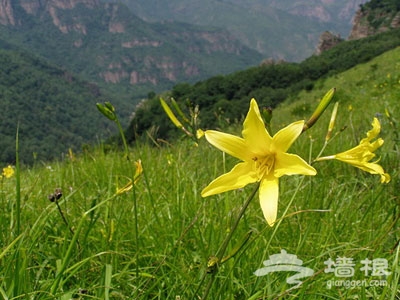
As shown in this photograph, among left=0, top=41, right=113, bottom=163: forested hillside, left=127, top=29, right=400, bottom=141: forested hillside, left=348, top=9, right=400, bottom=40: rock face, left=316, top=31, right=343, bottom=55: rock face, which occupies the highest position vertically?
left=348, top=9, right=400, bottom=40: rock face

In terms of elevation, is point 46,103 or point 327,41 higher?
point 327,41

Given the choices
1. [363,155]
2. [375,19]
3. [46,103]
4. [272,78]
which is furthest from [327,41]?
[46,103]

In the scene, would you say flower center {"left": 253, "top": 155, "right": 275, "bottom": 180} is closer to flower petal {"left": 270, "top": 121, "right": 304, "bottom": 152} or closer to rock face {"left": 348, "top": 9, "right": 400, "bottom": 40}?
flower petal {"left": 270, "top": 121, "right": 304, "bottom": 152}

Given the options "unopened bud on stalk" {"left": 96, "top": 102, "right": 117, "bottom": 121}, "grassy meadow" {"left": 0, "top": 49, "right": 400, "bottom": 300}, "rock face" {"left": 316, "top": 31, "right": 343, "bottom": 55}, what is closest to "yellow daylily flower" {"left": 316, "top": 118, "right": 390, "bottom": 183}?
"grassy meadow" {"left": 0, "top": 49, "right": 400, "bottom": 300}

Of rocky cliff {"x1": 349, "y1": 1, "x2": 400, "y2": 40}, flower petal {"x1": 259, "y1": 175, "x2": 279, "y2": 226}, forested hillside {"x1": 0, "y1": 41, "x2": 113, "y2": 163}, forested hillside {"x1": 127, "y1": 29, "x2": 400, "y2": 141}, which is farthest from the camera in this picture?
forested hillside {"x1": 0, "y1": 41, "x2": 113, "y2": 163}

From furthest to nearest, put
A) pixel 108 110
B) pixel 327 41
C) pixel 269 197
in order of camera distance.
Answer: pixel 327 41, pixel 108 110, pixel 269 197

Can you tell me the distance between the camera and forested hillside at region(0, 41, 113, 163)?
9831cm

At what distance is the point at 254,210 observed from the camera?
1.76 m

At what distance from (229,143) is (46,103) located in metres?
131

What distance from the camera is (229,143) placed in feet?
2.38

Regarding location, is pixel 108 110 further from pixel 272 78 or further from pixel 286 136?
pixel 272 78

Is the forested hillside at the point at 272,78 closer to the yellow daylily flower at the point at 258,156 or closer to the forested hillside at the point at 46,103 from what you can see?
the yellow daylily flower at the point at 258,156

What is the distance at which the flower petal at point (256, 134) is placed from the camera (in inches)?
27.5

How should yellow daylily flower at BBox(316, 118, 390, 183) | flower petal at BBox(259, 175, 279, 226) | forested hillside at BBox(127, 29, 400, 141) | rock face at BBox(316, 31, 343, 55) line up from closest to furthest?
flower petal at BBox(259, 175, 279, 226) → yellow daylily flower at BBox(316, 118, 390, 183) → forested hillside at BBox(127, 29, 400, 141) → rock face at BBox(316, 31, 343, 55)
